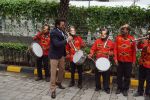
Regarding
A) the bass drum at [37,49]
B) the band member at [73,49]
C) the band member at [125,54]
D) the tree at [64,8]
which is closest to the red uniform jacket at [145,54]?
the band member at [125,54]

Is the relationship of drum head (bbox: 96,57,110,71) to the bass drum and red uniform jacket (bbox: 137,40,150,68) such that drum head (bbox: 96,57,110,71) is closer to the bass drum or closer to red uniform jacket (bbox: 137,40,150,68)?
red uniform jacket (bbox: 137,40,150,68)

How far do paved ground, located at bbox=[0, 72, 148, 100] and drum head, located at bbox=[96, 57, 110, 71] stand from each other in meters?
0.76

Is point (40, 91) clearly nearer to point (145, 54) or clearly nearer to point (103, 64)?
point (103, 64)

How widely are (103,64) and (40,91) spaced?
6.39ft

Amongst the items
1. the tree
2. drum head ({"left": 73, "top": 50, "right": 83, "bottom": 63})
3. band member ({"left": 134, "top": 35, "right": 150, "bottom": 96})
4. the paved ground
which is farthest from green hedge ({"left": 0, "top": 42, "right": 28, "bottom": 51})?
band member ({"left": 134, "top": 35, "right": 150, "bottom": 96})

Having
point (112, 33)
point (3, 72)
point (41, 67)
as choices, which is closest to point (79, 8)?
point (112, 33)

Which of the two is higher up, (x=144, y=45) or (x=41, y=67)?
(x=144, y=45)

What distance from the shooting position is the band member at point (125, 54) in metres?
10.3

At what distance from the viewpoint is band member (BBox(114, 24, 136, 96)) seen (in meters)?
10.3

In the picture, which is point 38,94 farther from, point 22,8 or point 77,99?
point 22,8

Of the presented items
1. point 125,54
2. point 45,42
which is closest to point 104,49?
point 125,54

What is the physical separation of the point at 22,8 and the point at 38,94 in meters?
4.61

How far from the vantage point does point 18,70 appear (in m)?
13.1

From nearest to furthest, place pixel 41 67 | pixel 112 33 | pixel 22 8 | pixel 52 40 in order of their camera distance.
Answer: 1. pixel 52 40
2. pixel 41 67
3. pixel 112 33
4. pixel 22 8
